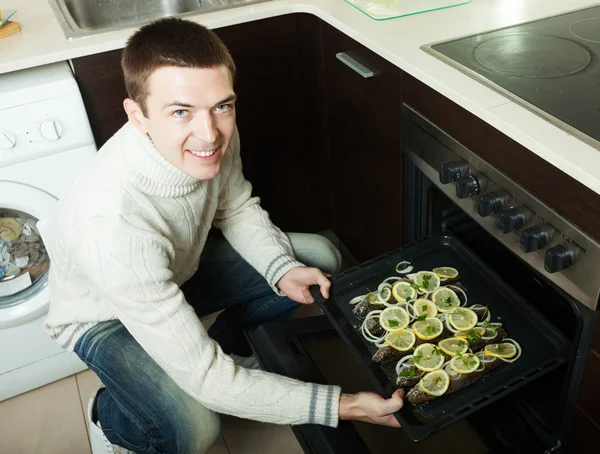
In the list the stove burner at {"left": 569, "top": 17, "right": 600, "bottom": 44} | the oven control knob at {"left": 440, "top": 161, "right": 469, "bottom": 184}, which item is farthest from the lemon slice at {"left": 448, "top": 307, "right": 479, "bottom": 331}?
the stove burner at {"left": 569, "top": 17, "right": 600, "bottom": 44}

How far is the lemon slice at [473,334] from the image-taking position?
1036mm

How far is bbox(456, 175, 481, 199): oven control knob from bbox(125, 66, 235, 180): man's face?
408mm

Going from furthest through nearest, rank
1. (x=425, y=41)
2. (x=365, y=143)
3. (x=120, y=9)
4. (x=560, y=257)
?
(x=120, y=9) → (x=365, y=143) → (x=425, y=41) → (x=560, y=257)

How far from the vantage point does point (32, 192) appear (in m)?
1.45

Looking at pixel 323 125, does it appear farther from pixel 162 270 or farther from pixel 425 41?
pixel 162 270

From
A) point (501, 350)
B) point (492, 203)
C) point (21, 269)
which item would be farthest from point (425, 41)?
point (21, 269)

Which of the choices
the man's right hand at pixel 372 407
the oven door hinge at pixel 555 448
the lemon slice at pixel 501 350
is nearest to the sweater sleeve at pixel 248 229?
the man's right hand at pixel 372 407

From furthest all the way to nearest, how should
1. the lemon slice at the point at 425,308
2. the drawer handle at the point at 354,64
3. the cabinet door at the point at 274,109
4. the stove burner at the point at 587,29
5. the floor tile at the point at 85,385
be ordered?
the floor tile at the point at 85,385, the cabinet door at the point at 274,109, the drawer handle at the point at 354,64, the stove burner at the point at 587,29, the lemon slice at the point at 425,308

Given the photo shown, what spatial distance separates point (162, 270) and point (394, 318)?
1.33 feet

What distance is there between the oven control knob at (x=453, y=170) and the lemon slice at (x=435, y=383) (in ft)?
1.13

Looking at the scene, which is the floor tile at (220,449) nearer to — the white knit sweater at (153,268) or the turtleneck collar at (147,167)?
the white knit sweater at (153,268)

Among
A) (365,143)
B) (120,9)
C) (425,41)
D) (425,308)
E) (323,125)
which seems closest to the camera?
(425,308)

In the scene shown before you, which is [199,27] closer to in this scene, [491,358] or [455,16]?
[455,16]

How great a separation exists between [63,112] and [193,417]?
727mm
